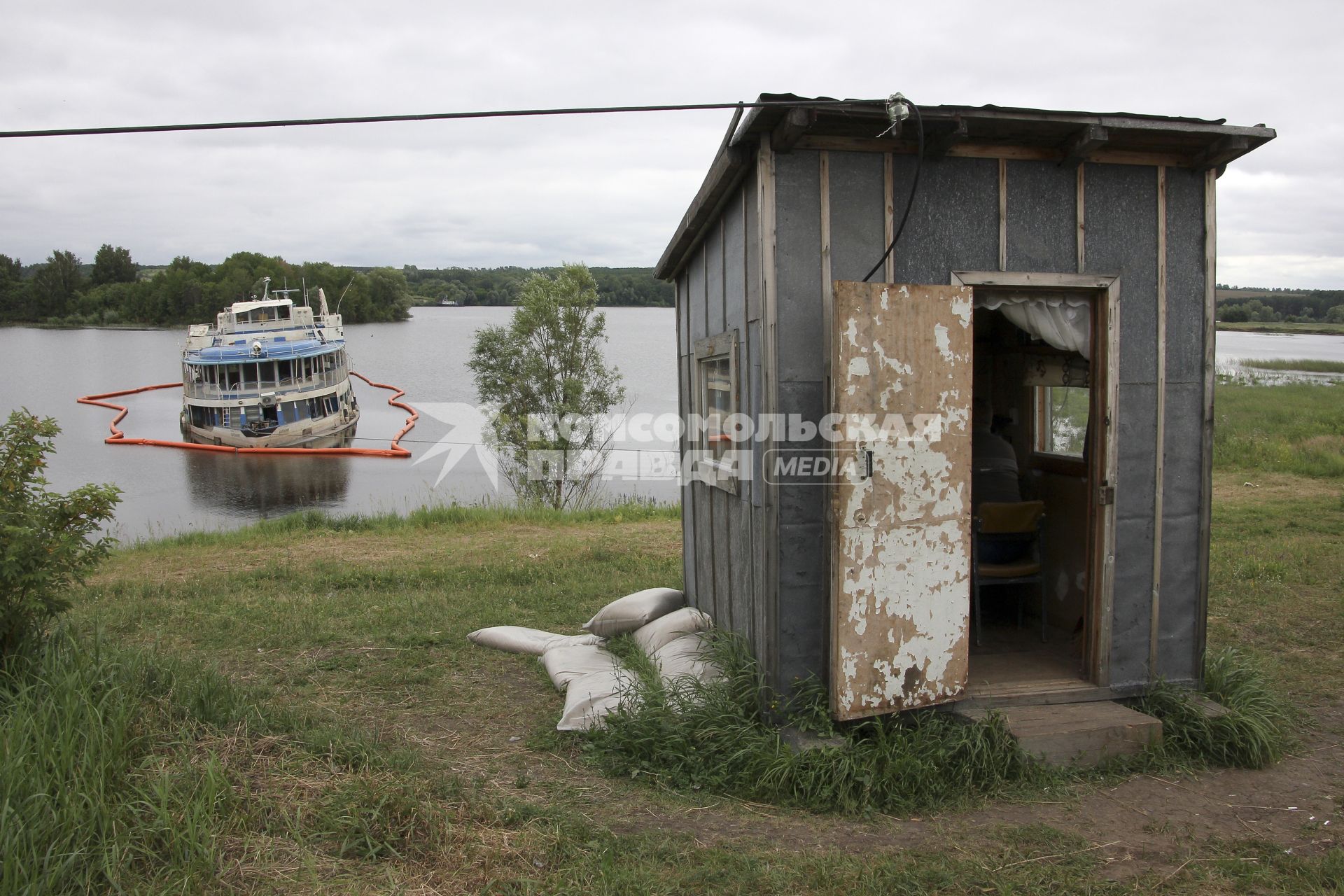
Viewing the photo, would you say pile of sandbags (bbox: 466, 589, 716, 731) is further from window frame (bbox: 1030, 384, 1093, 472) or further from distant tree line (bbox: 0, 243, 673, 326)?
distant tree line (bbox: 0, 243, 673, 326)

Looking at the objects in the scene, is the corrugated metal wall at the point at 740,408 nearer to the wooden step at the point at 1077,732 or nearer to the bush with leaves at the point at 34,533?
the wooden step at the point at 1077,732

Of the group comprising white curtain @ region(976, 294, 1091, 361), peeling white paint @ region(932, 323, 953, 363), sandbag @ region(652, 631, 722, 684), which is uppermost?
white curtain @ region(976, 294, 1091, 361)

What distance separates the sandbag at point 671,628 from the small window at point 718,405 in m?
0.95

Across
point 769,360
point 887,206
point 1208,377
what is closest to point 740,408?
point 769,360

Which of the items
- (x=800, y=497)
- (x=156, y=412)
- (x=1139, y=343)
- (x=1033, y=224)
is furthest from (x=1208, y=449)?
(x=156, y=412)

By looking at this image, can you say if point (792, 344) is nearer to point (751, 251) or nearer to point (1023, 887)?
point (751, 251)

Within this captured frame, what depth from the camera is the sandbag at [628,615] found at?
6.38 m

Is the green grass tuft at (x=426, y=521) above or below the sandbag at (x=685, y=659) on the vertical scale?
below

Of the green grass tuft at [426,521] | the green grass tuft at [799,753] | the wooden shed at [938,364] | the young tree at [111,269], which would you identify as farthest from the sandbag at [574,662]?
the young tree at [111,269]

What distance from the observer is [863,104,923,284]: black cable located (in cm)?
408

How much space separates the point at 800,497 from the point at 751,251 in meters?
1.34

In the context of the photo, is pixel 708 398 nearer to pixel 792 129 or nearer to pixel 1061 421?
pixel 792 129

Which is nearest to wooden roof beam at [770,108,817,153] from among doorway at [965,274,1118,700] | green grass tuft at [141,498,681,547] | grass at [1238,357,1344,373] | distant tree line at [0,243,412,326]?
doorway at [965,274,1118,700]

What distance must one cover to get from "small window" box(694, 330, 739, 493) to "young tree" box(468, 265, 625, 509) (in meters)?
20.4
